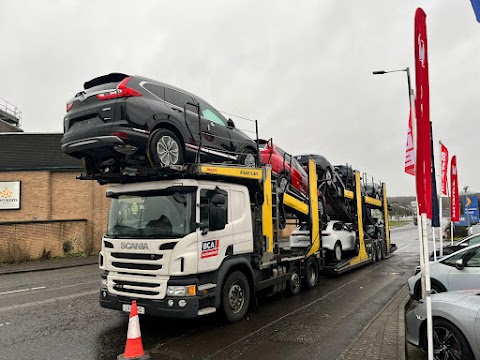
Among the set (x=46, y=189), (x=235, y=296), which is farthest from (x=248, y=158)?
(x=46, y=189)

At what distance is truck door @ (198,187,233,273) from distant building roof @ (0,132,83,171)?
679 inches

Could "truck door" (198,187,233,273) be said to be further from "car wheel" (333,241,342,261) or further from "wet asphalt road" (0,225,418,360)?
"car wheel" (333,241,342,261)

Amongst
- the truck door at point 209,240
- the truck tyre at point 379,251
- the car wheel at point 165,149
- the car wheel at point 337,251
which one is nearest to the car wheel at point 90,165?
the car wheel at point 165,149

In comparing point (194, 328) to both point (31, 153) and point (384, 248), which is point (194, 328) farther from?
point (31, 153)

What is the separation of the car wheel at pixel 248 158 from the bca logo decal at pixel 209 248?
94.9 inches

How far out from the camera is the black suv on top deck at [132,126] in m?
5.85

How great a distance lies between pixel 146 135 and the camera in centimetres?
604

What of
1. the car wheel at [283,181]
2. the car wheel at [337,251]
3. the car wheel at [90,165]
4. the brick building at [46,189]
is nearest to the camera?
the car wheel at [90,165]

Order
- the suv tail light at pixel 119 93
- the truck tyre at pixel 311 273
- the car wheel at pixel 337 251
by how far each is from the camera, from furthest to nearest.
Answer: the car wheel at pixel 337 251, the truck tyre at pixel 311 273, the suv tail light at pixel 119 93

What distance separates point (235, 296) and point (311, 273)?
12.8 ft

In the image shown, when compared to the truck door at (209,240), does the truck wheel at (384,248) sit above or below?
below

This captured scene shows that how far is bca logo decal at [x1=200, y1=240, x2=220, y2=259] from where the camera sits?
605cm

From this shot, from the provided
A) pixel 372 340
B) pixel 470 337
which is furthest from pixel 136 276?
pixel 470 337

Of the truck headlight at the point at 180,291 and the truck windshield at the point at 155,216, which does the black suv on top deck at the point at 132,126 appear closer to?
the truck windshield at the point at 155,216
